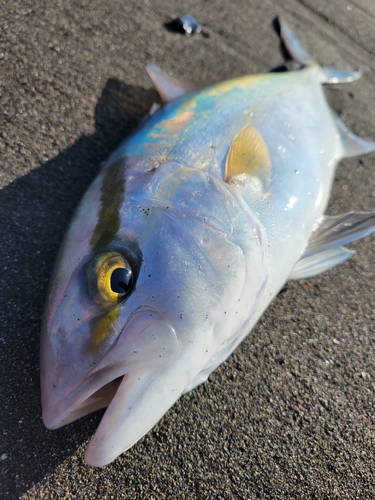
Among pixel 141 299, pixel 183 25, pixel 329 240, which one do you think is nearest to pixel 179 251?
pixel 141 299

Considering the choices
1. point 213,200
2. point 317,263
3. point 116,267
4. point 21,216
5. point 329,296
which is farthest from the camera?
point 329,296

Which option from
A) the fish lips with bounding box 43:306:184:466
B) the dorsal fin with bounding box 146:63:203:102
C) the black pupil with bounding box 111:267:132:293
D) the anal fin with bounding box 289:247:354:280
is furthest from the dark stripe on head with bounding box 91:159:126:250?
the anal fin with bounding box 289:247:354:280

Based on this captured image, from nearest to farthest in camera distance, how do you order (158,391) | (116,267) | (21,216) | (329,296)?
1. (158,391)
2. (116,267)
3. (21,216)
4. (329,296)

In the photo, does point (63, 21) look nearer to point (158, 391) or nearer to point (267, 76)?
point (267, 76)

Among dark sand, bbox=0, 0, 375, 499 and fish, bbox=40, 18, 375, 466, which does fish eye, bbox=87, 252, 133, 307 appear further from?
dark sand, bbox=0, 0, 375, 499

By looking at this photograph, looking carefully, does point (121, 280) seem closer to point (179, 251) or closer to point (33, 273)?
point (179, 251)

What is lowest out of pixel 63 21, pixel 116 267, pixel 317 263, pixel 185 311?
pixel 317 263

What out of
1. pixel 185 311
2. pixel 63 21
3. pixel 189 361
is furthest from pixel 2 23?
pixel 189 361
